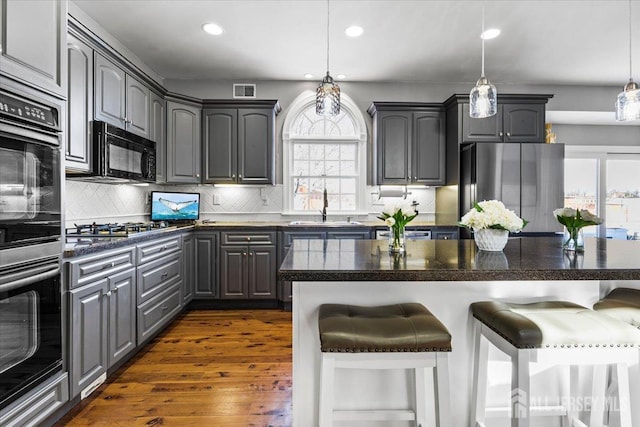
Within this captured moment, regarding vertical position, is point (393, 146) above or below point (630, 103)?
→ above

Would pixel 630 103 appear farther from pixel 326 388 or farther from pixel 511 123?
pixel 326 388

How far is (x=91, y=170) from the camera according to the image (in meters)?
2.63

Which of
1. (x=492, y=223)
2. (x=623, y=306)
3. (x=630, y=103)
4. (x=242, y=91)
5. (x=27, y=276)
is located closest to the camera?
(x=623, y=306)

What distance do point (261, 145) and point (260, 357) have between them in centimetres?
244

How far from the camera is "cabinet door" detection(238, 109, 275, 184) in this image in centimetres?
418

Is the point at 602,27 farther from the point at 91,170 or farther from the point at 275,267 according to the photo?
the point at 91,170

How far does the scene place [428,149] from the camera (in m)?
4.32

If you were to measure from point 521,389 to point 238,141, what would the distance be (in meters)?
3.71

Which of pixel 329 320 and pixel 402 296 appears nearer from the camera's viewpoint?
pixel 329 320

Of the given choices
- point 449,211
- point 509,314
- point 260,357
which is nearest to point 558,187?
point 449,211

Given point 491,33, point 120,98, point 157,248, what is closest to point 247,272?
point 157,248

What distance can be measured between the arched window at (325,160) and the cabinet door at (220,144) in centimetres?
69

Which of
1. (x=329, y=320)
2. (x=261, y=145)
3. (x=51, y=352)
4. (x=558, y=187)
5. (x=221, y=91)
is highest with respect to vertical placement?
(x=221, y=91)

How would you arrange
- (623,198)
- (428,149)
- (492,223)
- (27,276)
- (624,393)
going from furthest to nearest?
(623,198) → (428,149) → (492,223) → (27,276) → (624,393)
